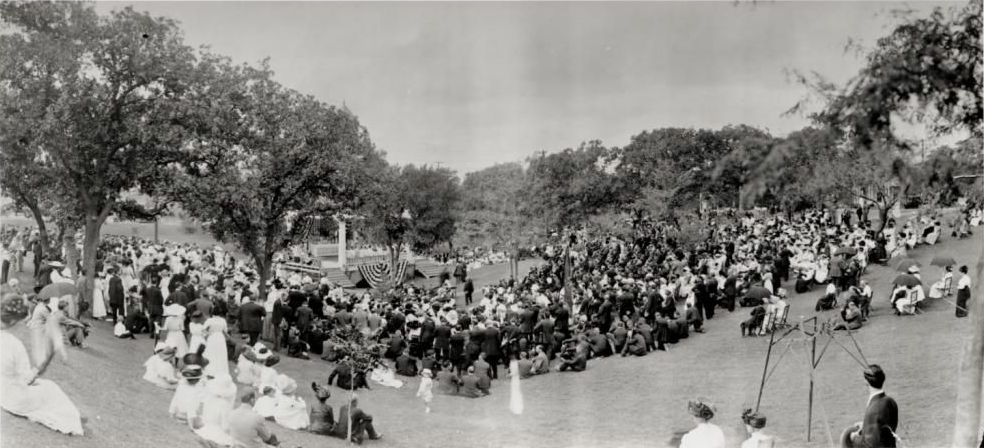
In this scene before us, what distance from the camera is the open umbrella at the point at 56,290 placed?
11680 mm

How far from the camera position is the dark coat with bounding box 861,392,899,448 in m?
7.50

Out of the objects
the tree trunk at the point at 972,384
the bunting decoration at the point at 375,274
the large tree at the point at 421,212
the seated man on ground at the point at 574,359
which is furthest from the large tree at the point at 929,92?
the large tree at the point at 421,212

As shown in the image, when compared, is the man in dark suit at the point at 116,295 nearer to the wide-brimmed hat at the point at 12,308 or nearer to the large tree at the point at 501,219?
the wide-brimmed hat at the point at 12,308

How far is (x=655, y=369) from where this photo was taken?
16281 millimetres

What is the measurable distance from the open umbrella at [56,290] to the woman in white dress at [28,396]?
3.38 meters

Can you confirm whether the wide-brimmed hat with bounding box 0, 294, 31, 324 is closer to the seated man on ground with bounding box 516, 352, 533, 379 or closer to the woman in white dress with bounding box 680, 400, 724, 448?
the woman in white dress with bounding box 680, 400, 724, 448

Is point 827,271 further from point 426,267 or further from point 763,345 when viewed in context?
point 426,267

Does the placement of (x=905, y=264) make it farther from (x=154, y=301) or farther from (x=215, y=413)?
(x=154, y=301)

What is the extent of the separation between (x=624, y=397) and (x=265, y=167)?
11.0m

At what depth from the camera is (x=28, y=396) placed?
27.4 feet

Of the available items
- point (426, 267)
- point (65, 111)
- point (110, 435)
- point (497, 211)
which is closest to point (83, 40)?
point (65, 111)

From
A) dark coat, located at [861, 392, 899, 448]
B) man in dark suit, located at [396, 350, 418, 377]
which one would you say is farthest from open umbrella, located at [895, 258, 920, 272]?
man in dark suit, located at [396, 350, 418, 377]

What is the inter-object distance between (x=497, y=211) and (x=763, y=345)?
80.0 feet

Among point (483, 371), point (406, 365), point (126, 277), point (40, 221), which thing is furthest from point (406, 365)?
point (40, 221)
